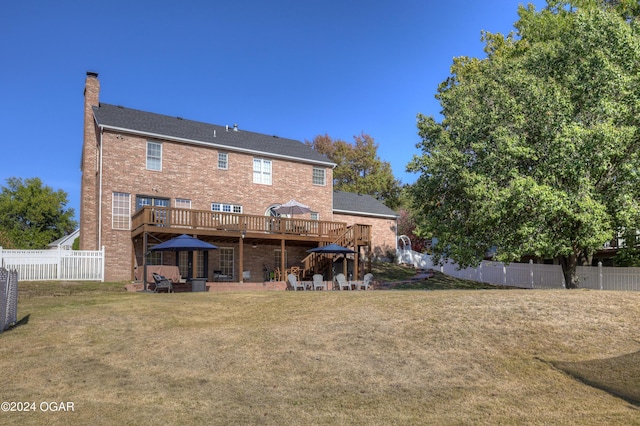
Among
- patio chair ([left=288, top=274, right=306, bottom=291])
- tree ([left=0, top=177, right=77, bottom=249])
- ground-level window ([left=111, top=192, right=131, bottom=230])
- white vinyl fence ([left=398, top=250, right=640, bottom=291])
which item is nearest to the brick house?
ground-level window ([left=111, top=192, right=131, bottom=230])

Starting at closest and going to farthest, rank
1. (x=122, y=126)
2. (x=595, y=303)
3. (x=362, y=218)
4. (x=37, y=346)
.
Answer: (x=37, y=346), (x=595, y=303), (x=122, y=126), (x=362, y=218)

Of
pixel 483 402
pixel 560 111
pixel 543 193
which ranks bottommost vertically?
pixel 483 402

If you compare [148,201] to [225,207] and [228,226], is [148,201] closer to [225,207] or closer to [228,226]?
[225,207]

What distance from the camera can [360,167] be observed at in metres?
54.8

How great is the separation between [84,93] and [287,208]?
13.5 metres

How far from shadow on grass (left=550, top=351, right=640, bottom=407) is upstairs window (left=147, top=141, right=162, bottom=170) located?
75.0ft

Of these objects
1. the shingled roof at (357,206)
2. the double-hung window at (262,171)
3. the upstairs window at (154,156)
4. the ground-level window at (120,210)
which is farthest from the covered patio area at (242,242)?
the shingled roof at (357,206)

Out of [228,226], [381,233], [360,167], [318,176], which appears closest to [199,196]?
[228,226]

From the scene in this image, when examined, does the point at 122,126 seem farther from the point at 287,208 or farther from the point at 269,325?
the point at 269,325

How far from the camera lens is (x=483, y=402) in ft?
23.9

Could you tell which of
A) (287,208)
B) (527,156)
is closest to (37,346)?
(527,156)

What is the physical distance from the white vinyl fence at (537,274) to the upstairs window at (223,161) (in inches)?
567

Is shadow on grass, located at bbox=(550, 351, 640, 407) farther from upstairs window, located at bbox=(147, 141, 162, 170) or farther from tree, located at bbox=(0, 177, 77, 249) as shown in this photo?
tree, located at bbox=(0, 177, 77, 249)

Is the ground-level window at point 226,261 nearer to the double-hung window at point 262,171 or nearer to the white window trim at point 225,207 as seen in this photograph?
the white window trim at point 225,207
